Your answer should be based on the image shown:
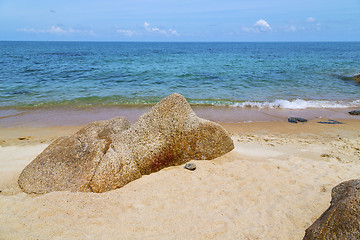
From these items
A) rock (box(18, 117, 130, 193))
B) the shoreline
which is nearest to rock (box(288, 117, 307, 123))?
the shoreline

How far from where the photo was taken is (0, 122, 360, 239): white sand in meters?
3.08

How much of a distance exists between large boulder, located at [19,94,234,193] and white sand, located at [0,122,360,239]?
0.68 feet

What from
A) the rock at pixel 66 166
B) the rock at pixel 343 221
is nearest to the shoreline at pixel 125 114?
the rock at pixel 66 166

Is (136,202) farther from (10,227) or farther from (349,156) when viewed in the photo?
(349,156)

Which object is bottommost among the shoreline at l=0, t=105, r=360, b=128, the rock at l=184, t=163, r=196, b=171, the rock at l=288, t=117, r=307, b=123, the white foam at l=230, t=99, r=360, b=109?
the shoreline at l=0, t=105, r=360, b=128

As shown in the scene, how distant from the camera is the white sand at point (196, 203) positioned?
3.08 metres

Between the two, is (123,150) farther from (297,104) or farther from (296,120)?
(297,104)

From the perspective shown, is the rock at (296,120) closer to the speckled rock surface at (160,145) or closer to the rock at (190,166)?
the speckled rock surface at (160,145)

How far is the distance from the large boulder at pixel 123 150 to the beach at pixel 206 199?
209mm

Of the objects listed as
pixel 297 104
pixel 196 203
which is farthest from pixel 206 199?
pixel 297 104

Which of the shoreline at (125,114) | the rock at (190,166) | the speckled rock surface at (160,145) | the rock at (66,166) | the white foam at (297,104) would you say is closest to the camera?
the rock at (66,166)

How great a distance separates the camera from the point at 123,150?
178 inches

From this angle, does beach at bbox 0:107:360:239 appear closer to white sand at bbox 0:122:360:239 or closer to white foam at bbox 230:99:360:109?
white sand at bbox 0:122:360:239

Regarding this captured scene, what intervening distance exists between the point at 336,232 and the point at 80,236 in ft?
9.68
